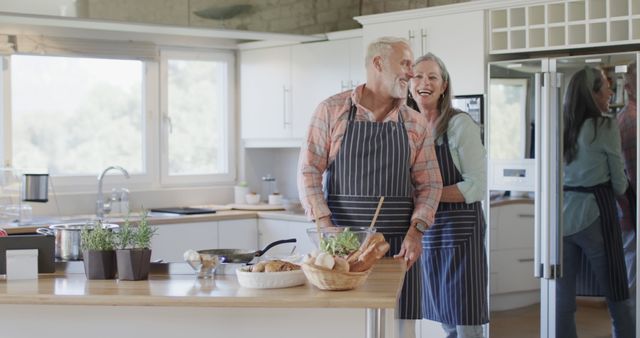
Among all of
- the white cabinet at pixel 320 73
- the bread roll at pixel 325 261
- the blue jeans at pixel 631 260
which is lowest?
the blue jeans at pixel 631 260

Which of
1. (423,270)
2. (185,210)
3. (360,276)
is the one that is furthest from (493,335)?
(360,276)

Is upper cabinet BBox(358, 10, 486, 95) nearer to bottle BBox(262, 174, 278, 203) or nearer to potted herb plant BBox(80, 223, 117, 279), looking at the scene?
Answer: bottle BBox(262, 174, 278, 203)

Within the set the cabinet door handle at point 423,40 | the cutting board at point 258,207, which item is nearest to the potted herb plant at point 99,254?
the cabinet door handle at point 423,40

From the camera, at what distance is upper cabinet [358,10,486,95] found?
5.16m

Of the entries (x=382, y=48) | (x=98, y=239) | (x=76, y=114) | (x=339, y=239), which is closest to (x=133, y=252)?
(x=98, y=239)

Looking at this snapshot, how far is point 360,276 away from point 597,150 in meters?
2.41

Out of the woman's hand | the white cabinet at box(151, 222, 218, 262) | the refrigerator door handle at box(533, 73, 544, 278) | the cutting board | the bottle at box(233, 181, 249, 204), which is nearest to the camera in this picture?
the woman's hand

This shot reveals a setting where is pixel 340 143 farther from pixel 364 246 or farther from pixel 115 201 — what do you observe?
pixel 115 201

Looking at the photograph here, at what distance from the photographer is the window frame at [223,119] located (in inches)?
257

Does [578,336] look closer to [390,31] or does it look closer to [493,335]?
[493,335]

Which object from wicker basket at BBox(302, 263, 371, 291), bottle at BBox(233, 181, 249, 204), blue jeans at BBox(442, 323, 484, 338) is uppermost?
bottle at BBox(233, 181, 249, 204)

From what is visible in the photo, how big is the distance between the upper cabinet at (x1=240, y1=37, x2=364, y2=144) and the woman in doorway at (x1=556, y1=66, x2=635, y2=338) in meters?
1.65

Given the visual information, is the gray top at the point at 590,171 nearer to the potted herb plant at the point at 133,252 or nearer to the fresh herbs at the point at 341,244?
the fresh herbs at the point at 341,244

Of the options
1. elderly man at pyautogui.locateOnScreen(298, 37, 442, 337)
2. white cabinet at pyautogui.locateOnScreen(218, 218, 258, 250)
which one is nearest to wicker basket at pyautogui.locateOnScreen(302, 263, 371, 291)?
elderly man at pyautogui.locateOnScreen(298, 37, 442, 337)
